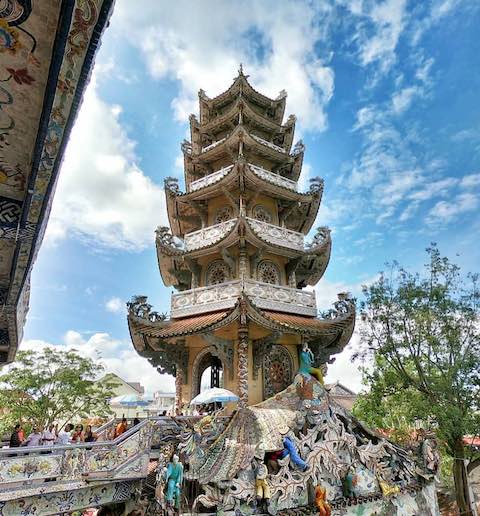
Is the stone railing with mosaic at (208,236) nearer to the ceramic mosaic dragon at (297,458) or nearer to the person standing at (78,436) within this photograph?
the ceramic mosaic dragon at (297,458)

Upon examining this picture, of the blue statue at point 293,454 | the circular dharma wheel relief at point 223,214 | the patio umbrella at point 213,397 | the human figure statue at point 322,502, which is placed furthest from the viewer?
the circular dharma wheel relief at point 223,214

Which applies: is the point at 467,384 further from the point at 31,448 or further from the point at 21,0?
the point at 21,0

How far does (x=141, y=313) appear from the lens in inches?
463

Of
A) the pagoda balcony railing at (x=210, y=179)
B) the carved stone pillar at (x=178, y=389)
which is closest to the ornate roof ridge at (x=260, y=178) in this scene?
the pagoda balcony railing at (x=210, y=179)

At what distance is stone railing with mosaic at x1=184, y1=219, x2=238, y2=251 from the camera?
13.3 m

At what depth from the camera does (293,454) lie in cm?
707

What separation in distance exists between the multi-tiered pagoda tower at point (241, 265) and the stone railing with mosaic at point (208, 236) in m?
0.05

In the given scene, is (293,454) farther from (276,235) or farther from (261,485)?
(276,235)

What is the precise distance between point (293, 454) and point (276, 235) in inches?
318

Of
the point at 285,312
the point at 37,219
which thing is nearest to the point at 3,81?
the point at 37,219

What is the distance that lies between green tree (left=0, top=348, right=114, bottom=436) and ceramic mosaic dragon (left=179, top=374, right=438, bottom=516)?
1533 cm

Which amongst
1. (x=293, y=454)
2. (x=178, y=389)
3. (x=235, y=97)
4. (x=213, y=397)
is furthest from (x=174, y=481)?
(x=235, y=97)

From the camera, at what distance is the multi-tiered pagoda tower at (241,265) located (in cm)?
1127

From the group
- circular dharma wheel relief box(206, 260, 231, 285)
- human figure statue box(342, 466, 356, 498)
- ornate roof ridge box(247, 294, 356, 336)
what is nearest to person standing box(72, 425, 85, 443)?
ornate roof ridge box(247, 294, 356, 336)
